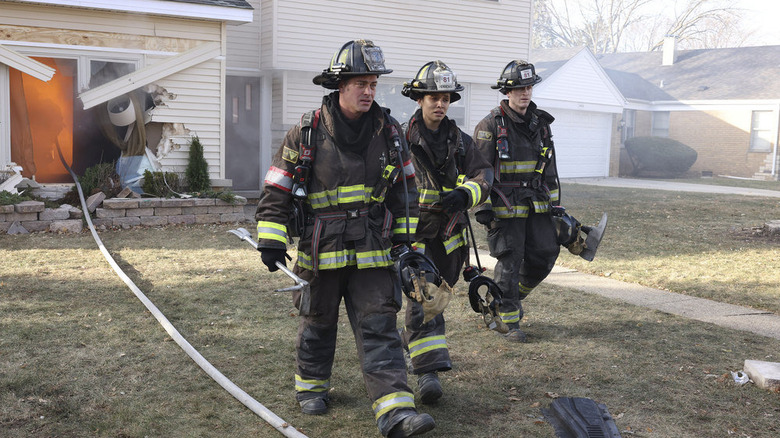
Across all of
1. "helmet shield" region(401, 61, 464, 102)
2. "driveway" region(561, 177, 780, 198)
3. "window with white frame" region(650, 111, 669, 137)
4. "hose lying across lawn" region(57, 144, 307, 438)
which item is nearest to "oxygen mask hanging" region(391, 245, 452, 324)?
"hose lying across lawn" region(57, 144, 307, 438)

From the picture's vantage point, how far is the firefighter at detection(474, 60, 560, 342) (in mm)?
5633

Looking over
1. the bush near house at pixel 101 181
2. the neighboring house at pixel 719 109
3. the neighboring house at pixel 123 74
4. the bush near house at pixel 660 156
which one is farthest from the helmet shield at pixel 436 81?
the bush near house at pixel 660 156

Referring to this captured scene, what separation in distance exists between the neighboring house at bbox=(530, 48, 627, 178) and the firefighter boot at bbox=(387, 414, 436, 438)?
2129 cm

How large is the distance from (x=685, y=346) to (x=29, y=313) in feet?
17.4

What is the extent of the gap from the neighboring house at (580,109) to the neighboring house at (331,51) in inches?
231

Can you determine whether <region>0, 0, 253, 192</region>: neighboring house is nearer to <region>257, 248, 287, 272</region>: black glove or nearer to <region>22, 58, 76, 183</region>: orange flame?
<region>22, 58, 76, 183</region>: orange flame

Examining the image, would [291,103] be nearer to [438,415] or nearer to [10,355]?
[10,355]

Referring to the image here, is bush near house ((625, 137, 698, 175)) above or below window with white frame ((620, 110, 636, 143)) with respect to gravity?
below

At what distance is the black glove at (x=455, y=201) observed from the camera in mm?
4547

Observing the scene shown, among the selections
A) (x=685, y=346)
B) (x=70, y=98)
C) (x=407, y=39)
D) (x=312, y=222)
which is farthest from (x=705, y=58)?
(x=312, y=222)

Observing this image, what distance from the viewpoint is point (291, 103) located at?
52.7 feet

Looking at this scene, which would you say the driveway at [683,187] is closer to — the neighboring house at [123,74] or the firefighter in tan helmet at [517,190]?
the neighboring house at [123,74]

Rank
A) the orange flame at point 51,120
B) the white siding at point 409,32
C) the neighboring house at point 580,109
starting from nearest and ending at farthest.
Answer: the orange flame at point 51,120
the white siding at point 409,32
the neighboring house at point 580,109

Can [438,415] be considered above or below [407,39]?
below
